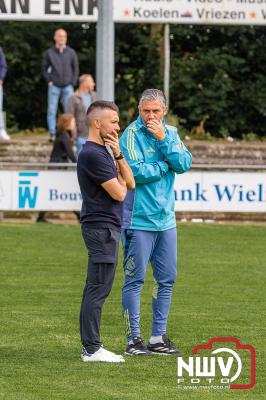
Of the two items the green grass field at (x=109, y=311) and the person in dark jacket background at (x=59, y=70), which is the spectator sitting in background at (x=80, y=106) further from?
the green grass field at (x=109, y=311)

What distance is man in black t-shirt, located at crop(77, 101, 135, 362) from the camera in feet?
35.3

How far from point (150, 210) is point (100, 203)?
1.91 feet

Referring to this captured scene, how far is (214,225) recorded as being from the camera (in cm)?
2272

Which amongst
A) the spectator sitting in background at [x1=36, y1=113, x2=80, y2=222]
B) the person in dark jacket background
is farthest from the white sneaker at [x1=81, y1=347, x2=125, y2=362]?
the person in dark jacket background

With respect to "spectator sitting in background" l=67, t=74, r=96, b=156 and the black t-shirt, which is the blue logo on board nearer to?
"spectator sitting in background" l=67, t=74, r=96, b=156

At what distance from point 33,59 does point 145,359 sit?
74.5 ft

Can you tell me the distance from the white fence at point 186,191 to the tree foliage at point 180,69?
9.97 meters

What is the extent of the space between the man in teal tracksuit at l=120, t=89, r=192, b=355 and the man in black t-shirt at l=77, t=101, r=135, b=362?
1.15 ft

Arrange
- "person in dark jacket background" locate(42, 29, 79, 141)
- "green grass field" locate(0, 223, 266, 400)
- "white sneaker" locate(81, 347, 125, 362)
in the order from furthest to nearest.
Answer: "person in dark jacket background" locate(42, 29, 79, 141) < "white sneaker" locate(81, 347, 125, 362) < "green grass field" locate(0, 223, 266, 400)

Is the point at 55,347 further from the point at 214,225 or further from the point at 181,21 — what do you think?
the point at 181,21

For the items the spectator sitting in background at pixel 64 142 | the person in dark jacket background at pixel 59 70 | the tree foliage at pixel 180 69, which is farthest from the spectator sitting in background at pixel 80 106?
the tree foliage at pixel 180 69

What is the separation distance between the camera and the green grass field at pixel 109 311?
10133 millimetres

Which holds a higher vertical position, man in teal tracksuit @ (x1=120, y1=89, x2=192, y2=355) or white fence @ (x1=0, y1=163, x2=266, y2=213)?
A: man in teal tracksuit @ (x1=120, y1=89, x2=192, y2=355)

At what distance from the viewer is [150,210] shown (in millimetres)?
11312
